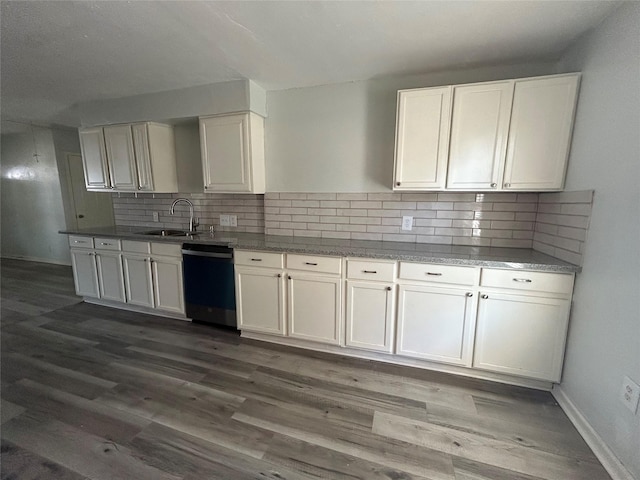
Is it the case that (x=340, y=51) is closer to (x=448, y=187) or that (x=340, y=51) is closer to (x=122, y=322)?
(x=448, y=187)

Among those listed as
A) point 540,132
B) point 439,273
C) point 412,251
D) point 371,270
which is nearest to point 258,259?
point 371,270

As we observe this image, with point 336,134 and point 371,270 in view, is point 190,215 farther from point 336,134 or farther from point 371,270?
point 371,270

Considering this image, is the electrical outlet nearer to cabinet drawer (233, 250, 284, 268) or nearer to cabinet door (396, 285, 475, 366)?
cabinet door (396, 285, 475, 366)

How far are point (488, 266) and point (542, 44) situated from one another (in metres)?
1.53

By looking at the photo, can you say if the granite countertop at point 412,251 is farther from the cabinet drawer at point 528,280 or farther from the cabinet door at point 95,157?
Answer: the cabinet door at point 95,157

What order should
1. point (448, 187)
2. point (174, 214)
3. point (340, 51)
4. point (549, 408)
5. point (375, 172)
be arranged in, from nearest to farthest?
point (549, 408) → point (340, 51) → point (448, 187) → point (375, 172) → point (174, 214)

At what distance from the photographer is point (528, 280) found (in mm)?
1730

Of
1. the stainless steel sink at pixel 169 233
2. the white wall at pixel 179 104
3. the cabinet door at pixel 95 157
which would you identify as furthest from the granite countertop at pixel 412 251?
the white wall at pixel 179 104

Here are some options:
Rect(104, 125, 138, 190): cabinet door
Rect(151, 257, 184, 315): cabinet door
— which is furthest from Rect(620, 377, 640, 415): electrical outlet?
Rect(104, 125, 138, 190): cabinet door

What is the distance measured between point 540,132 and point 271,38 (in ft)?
6.33

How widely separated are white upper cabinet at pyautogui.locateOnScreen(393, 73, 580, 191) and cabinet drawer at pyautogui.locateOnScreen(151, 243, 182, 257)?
2201mm

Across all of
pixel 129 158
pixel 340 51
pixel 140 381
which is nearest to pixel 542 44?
pixel 340 51

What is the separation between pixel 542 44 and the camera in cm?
178

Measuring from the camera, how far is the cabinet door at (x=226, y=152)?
254 centimetres
